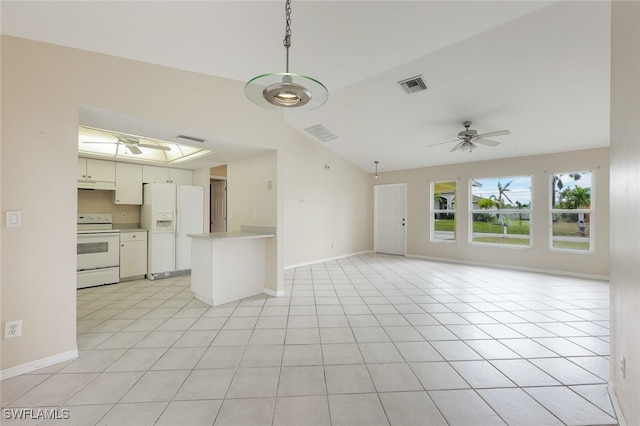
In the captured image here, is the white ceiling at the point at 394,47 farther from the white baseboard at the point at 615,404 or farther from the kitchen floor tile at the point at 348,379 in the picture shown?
the white baseboard at the point at 615,404

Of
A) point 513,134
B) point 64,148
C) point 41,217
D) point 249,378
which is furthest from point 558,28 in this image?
point 41,217

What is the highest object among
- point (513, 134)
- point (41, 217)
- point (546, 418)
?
point (513, 134)

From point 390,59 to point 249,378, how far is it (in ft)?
11.6

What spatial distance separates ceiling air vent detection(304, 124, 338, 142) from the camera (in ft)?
17.7

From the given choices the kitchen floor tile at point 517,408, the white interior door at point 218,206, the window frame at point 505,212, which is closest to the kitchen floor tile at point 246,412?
the kitchen floor tile at point 517,408

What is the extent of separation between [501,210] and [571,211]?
1161 millimetres

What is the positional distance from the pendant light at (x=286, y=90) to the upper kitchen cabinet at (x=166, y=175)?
13.7 ft

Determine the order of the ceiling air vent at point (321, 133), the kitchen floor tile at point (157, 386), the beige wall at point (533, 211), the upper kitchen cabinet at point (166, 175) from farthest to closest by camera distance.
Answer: the ceiling air vent at point (321, 133), the upper kitchen cabinet at point (166, 175), the beige wall at point (533, 211), the kitchen floor tile at point (157, 386)

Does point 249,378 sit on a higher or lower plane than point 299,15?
lower

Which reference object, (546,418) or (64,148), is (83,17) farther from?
(546,418)

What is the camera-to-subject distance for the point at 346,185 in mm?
7320

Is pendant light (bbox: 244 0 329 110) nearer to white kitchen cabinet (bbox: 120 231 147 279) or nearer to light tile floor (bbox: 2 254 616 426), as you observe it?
light tile floor (bbox: 2 254 616 426)

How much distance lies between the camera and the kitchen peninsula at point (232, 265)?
351cm

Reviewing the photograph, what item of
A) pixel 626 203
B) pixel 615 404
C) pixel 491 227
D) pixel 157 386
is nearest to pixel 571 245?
pixel 491 227
